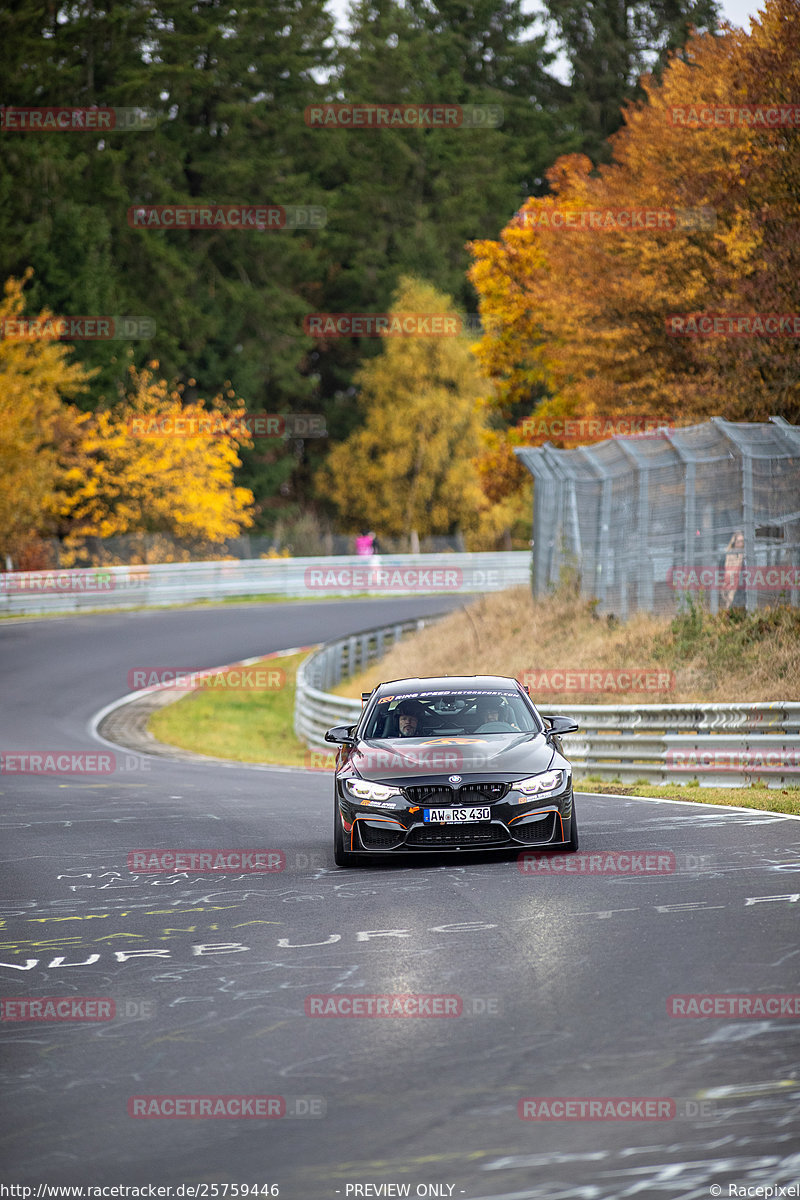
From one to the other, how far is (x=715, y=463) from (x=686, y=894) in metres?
13.7

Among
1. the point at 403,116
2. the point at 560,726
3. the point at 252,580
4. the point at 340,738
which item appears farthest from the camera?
the point at 403,116

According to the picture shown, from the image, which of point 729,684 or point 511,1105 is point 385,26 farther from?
point 511,1105

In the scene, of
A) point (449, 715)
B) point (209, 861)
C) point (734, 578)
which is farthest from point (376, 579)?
point (209, 861)

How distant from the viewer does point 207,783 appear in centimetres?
2038

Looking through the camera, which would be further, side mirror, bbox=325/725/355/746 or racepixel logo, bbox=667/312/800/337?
racepixel logo, bbox=667/312/800/337

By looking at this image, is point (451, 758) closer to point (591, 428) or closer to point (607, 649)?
point (607, 649)

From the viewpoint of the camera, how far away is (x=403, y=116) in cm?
7656

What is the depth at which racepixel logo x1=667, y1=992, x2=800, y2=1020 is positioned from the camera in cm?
677

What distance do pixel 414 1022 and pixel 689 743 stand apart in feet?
37.1

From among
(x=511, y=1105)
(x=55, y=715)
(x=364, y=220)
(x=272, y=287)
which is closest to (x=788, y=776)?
(x=511, y=1105)

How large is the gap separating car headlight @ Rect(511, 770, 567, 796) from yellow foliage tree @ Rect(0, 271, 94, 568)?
4002 centimetres

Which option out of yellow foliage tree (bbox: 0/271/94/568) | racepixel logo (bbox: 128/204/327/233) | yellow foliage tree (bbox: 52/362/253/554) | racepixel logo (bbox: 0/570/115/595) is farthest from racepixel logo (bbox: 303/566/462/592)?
racepixel logo (bbox: 128/204/327/233)

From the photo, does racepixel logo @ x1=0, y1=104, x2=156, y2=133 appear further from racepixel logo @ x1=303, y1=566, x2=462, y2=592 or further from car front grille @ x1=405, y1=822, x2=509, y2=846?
car front grille @ x1=405, y1=822, x2=509, y2=846

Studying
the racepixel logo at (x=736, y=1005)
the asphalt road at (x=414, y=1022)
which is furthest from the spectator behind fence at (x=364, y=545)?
the racepixel logo at (x=736, y=1005)
